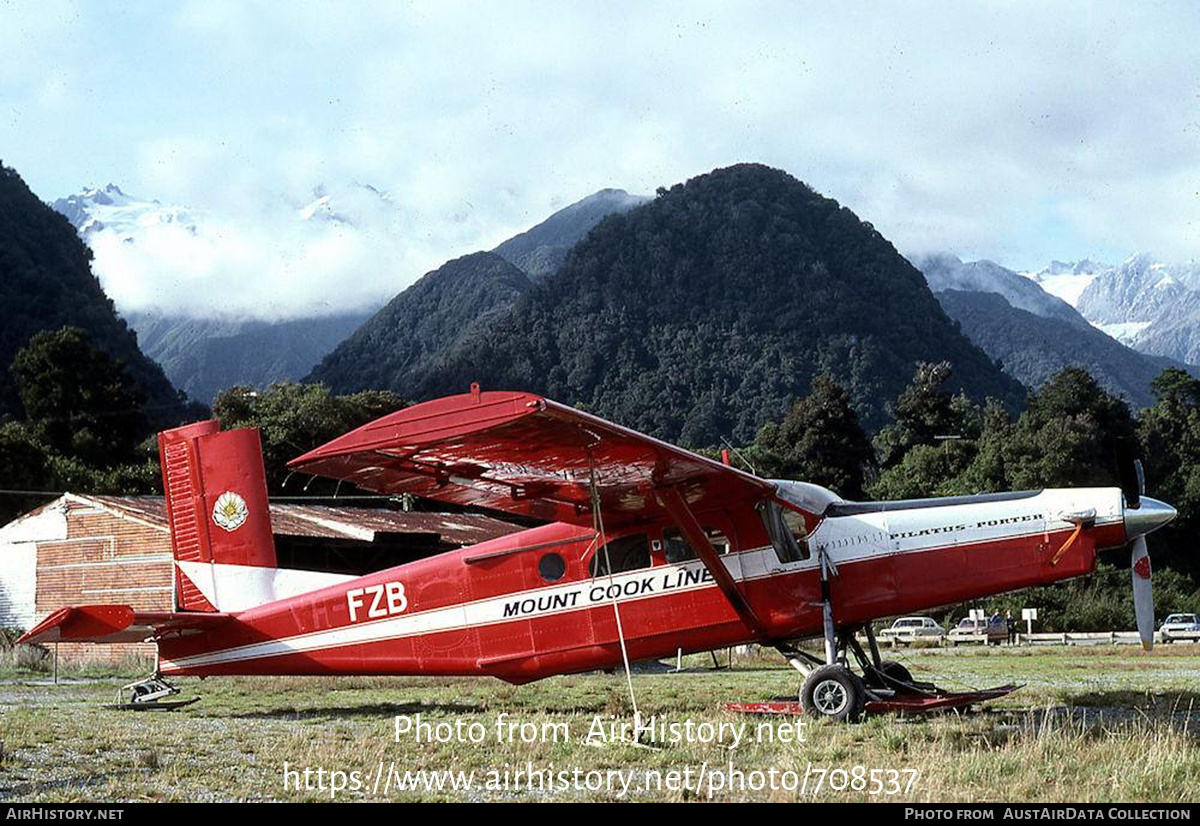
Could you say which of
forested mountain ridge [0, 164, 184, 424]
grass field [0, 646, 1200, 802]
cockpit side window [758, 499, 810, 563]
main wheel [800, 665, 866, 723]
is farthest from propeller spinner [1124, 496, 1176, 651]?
forested mountain ridge [0, 164, 184, 424]

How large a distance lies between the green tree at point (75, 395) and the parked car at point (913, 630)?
4502cm

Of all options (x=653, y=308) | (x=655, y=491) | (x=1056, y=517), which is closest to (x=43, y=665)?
(x=655, y=491)

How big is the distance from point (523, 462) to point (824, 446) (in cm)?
6170

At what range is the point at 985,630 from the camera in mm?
37656

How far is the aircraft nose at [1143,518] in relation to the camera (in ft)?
35.2

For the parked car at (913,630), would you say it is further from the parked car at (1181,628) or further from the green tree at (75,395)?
the green tree at (75,395)

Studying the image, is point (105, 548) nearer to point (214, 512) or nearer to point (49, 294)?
point (214, 512)

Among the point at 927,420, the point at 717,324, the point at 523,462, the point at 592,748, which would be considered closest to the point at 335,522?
the point at 523,462

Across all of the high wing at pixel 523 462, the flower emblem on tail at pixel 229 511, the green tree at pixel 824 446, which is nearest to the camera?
the high wing at pixel 523 462

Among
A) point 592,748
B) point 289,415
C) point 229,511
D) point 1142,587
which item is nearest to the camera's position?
point 592,748

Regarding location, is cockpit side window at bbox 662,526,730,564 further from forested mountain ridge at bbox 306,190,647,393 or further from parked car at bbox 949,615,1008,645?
forested mountain ridge at bbox 306,190,647,393

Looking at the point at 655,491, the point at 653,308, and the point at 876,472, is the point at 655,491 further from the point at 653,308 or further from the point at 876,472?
the point at 653,308

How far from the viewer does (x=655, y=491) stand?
11.0 metres

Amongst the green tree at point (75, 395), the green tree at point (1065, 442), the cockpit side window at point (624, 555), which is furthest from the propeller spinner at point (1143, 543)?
the green tree at point (75, 395)
